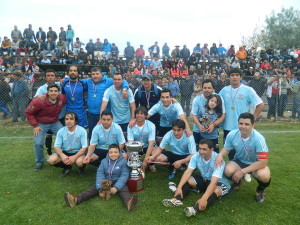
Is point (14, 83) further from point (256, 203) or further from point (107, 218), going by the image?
point (256, 203)

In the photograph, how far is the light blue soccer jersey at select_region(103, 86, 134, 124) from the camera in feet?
20.7

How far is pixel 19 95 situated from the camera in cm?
1166

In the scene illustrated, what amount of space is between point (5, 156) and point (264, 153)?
20.1 feet

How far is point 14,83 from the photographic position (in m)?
11.7

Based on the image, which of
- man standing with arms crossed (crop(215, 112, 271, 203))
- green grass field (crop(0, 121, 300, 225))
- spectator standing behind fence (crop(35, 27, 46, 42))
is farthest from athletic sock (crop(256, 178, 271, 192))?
spectator standing behind fence (crop(35, 27, 46, 42))

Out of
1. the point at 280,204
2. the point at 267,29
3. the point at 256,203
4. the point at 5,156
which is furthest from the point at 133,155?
the point at 267,29

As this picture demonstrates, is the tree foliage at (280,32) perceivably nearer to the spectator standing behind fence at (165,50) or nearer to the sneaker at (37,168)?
the spectator standing behind fence at (165,50)

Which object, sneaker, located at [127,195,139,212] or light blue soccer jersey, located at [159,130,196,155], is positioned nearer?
sneaker, located at [127,195,139,212]

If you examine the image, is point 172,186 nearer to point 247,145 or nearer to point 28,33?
point 247,145

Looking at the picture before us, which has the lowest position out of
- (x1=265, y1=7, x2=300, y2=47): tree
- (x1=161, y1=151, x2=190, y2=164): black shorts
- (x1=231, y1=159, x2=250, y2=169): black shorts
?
(x1=161, y1=151, x2=190, y2=164): black shorts

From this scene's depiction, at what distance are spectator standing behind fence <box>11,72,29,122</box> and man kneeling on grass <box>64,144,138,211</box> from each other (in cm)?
831

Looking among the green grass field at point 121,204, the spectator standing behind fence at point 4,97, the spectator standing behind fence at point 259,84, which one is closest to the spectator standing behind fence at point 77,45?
the spectator standing behind fence at point 4,97

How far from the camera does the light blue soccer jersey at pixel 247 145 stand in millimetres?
4426

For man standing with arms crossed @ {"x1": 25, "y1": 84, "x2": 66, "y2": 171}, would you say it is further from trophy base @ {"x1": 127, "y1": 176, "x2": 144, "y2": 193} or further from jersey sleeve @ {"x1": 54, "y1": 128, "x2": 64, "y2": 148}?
trophy base @ {"x1": 127, "y1": 176, "x2": 144, "y2": 193}
